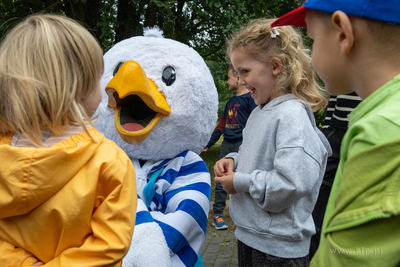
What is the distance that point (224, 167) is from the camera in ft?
6.52

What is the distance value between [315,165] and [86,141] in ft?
3.41

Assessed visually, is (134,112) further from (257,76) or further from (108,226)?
(108,226)

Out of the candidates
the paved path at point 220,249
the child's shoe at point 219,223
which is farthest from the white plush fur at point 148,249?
the child's shoe at point 219,223

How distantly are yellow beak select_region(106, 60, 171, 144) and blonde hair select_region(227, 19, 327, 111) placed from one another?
59 centimetres

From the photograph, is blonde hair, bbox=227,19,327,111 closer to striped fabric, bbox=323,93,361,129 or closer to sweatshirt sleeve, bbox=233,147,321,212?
sweatshirt sleeve, bbox=233,147,321,212

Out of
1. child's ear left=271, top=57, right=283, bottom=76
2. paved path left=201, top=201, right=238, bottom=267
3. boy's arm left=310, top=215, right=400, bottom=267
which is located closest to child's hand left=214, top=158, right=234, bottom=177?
child's ear left=271, top=57, right=283, bottom=76

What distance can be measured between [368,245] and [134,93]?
58.7 inches

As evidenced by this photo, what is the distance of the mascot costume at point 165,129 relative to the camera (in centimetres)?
186

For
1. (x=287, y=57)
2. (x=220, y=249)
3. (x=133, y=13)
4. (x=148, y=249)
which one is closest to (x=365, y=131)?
(x=287, y=57)

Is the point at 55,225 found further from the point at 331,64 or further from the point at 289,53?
the point at 289,53

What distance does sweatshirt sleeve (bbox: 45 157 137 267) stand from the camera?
110cm

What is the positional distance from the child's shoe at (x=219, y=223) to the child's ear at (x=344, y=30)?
3905 mm

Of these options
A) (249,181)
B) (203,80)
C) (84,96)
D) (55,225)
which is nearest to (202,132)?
(203,80)

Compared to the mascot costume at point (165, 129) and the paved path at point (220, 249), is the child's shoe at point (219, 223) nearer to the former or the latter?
the paved path at point (220, 249)
